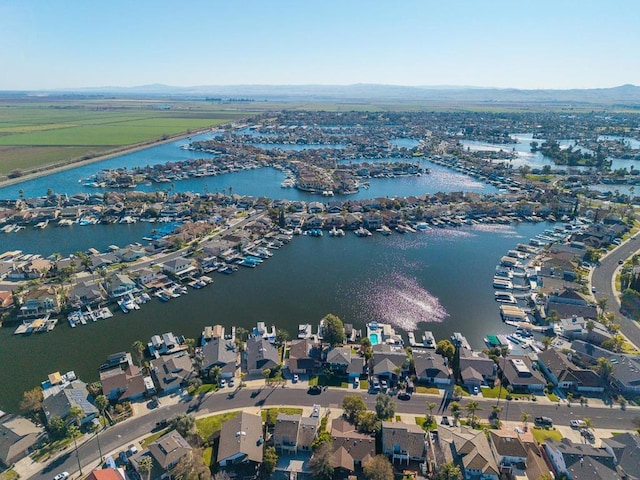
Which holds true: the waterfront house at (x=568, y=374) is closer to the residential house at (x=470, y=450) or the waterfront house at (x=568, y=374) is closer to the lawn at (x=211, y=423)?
the residential house at (x=470, y=450)

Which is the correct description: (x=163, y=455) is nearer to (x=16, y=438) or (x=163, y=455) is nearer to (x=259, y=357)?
(x=16, y=438)

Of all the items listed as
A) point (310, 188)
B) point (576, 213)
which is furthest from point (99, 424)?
point (576, 213)

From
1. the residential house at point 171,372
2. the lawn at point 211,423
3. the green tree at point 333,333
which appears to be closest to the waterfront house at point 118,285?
the residential house at point 171,372

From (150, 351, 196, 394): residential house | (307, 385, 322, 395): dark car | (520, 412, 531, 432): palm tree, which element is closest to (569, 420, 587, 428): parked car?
(520, 412, 531, 432): palm tree

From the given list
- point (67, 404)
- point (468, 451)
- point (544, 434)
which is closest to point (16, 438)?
point (67, 404)

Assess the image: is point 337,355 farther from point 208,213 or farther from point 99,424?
point 208,213

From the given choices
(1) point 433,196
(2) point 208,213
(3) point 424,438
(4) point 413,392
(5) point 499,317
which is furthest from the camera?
(1) point 433,196

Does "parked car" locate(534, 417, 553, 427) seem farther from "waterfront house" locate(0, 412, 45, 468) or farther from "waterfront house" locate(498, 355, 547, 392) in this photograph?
"waterfront house" locate(0, 412, 45, 468)
